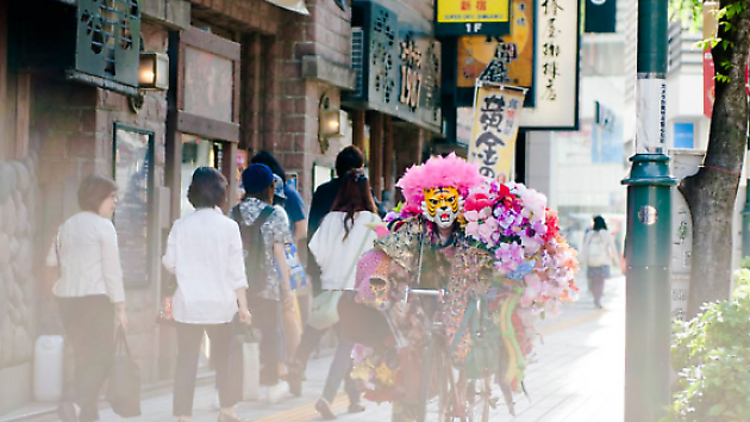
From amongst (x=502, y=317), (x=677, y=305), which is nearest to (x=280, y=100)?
(x=677, y=305)

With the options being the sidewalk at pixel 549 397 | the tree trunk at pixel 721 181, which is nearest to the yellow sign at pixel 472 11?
the sidewalk at pixel 549 397

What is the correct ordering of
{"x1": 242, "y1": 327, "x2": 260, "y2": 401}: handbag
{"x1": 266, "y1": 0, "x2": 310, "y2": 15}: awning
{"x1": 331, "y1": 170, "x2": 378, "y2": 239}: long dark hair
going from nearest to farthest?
{"x1": 242, "y1": 327, "x2": 260, "y2": 401}: handbag → {"x1": 331, "y1": 170, "x2": 378, "y2": 239}: long dark hair → {"x1": 266, "y1": 0, "x2": 310, "y2": 15}: awning

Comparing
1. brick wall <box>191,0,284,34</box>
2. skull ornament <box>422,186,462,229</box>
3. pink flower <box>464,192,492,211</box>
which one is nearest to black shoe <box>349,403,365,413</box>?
skull ornament <box>422,186,462,229</box>

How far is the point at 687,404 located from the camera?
272 inches

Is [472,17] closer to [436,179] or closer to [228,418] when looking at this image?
[228,418]

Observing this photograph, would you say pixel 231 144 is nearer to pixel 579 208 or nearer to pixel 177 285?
pixel 177 285

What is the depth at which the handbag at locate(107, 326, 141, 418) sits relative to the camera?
26.3ft

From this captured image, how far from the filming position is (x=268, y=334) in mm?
9430

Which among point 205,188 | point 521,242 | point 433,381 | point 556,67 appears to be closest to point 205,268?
point 205,188

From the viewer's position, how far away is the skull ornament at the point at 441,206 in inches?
257

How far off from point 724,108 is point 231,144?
4849 millimetres

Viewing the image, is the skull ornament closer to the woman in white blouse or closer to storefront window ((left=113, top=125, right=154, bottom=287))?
the woman in white blouse

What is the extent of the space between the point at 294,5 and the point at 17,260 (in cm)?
483

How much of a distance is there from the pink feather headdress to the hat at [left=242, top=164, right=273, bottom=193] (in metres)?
2.68
